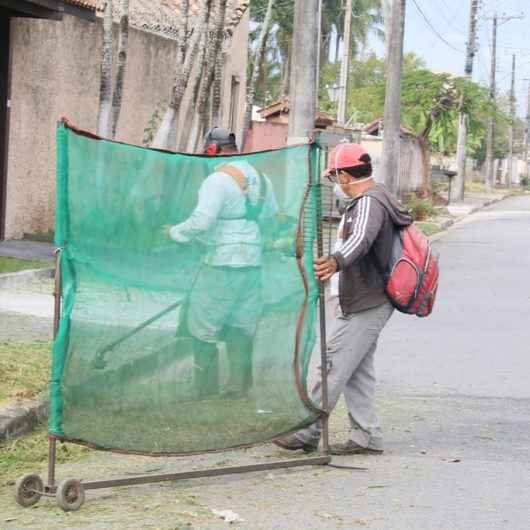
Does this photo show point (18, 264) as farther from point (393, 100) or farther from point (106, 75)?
point (393, 100)

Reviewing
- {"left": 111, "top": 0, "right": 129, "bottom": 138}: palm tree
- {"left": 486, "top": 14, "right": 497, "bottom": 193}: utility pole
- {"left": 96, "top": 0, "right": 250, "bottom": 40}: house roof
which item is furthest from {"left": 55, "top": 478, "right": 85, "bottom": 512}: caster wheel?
{"left": 486, "top": 14, "right": 497, "bottom": 193}: utility pole

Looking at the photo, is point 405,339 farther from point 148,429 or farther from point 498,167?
point 498,167

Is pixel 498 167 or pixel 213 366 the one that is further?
pixel 498 167

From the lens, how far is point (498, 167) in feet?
367

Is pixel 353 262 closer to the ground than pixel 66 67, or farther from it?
closer to the ground

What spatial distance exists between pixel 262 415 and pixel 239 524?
3.68ft

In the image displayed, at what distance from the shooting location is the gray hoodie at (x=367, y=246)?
6.98m

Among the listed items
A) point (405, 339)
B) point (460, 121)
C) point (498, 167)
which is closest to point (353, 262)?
point (405, 339)


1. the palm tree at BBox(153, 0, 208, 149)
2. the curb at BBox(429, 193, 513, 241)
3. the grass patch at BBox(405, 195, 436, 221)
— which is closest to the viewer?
the palm tree at BBox(153, 0, 208, 149)

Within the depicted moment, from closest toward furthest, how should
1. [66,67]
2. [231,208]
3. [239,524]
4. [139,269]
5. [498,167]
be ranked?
[239,524] < [139,269] < [231,208] < [66,67] < [498,167]

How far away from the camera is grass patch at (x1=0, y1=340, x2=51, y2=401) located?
8.27 meters

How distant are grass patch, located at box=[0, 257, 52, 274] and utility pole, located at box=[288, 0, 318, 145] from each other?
3475 mm

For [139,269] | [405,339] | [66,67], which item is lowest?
[405,339]

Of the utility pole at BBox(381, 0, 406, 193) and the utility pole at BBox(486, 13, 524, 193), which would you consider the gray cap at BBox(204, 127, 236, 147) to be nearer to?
the utility pole at BBox(381, 0, 406, 193)
